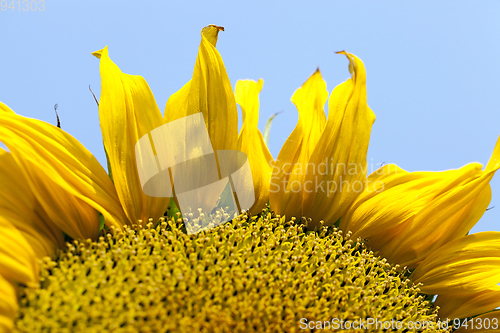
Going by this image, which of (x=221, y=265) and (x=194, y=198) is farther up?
(x=194, y=198)

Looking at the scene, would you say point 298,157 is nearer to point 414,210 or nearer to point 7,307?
point 414,210

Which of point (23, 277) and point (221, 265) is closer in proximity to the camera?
point (23, 277)

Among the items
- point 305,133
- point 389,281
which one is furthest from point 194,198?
point 389,281

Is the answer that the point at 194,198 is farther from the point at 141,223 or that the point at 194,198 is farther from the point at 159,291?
the point at 159,291

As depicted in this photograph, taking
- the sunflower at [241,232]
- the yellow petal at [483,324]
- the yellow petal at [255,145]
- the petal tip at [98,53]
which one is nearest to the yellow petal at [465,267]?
the sunflower at [241,232]

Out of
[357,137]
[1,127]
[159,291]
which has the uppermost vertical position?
[357,137]

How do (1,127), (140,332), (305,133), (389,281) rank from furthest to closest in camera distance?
(305,133), (389,281), (1,127), (140,332)

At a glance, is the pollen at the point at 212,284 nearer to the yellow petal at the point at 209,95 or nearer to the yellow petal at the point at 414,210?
the yellow petal at the point at 414,210
